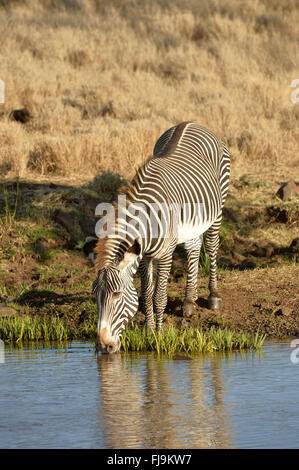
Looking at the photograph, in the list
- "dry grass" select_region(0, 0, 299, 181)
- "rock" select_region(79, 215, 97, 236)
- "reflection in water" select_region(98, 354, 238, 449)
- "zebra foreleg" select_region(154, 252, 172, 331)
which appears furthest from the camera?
"dry grass" select_region(0, 0, 299, 181)

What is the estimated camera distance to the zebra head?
7.31 m

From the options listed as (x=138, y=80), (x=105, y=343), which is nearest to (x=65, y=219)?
(x=105, y=343)

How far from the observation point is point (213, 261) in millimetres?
10500

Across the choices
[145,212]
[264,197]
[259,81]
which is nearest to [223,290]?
[145,212]

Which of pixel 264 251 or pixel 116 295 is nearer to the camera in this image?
pixel 116 295

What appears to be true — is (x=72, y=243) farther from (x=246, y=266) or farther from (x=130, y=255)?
(x=130, y=255)

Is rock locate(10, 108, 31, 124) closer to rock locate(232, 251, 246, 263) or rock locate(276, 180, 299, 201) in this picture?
rock locate(276, 180, 299, 201)

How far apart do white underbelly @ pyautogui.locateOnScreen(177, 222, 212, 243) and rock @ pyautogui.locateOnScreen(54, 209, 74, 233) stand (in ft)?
10.3

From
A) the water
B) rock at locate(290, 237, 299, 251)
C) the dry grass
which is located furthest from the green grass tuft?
the dry grass

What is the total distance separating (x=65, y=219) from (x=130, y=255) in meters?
5.05

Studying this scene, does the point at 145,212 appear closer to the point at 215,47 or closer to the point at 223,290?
the point at 223,290

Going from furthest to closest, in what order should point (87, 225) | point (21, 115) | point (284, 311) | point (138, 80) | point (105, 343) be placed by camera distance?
1. point (138, 80)
2. point (21, 115)
3. point (87, 225)
4. point (284, 311)
5. point (105, 343)

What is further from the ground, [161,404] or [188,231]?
[188,231]

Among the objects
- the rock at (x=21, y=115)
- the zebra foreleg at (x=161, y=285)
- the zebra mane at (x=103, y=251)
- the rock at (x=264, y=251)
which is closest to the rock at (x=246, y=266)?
the rock at (x=264, y=251)
